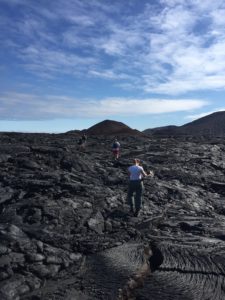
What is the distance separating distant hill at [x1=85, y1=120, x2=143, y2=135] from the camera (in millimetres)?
62206

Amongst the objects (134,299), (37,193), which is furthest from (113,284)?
(37,193)

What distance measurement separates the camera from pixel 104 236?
10.5m

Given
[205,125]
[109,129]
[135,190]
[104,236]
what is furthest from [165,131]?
[104,236]

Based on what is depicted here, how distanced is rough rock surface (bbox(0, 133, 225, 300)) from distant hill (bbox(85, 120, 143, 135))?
1719 inches

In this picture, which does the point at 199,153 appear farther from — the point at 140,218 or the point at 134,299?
the point at 134,299

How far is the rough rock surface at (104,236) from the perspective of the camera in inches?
315

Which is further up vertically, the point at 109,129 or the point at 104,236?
the point at 109,129

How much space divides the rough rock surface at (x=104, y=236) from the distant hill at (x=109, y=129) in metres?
43.7

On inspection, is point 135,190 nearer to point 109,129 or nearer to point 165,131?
point 109,129

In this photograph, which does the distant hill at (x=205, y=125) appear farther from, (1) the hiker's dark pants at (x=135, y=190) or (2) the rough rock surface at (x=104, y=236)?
(1) the hiker's dark pants at (x=135, y=190)

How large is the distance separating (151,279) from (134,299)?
76 cm

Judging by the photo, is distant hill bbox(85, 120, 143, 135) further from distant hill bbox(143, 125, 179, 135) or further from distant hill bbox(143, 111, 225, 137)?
distant hill bbox(143, 111, 225, 137)

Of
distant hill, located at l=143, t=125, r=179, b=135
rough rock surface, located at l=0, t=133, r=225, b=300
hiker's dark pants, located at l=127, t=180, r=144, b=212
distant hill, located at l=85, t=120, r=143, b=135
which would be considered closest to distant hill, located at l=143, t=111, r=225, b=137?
distant hill, located at l=143, t=125, r=179, b=135

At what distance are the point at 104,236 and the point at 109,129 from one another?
55.7 meters
